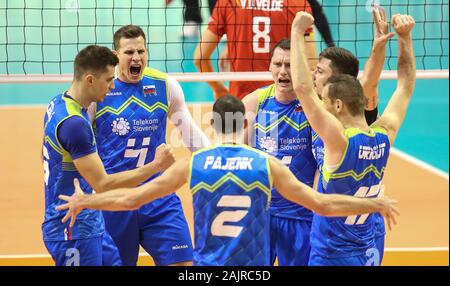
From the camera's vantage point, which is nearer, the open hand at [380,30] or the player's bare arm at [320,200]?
the player's bare arm at [320,200]

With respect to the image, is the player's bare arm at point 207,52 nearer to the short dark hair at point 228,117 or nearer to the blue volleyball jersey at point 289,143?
the blue volleyball jersey at point 289,143

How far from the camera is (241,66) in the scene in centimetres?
1073

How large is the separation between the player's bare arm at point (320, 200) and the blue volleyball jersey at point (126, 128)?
2.30m

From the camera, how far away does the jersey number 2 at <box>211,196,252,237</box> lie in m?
6.04

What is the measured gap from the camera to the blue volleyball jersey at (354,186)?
673 cm

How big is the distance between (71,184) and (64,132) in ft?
1.52

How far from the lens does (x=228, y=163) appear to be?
19.9 feet

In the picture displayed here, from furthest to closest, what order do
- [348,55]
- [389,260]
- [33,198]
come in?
1. [33,198]
2. [389,260]
3. [348,55]

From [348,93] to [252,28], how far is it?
3.96 meters

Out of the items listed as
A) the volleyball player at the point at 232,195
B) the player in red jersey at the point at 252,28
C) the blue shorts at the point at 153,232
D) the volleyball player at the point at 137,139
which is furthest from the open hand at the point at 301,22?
the player in red jersey at the point at 252,28
